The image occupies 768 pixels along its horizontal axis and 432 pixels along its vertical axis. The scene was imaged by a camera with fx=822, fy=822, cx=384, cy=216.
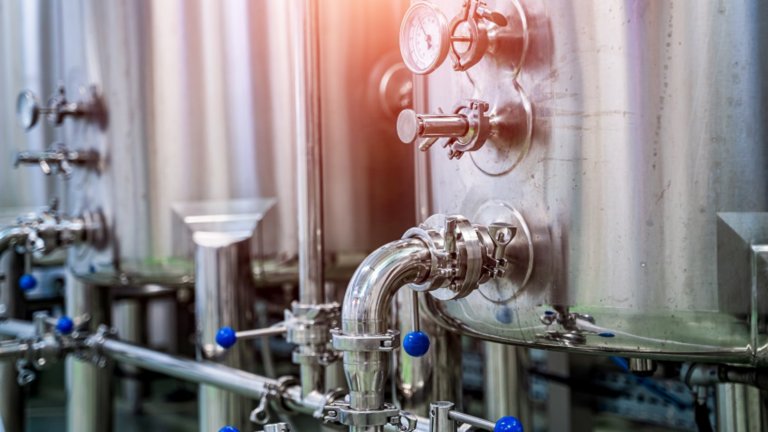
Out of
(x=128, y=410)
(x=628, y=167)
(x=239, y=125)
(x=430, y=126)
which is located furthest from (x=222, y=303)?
(x=128, y=410)

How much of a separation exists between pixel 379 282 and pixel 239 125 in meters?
0.64

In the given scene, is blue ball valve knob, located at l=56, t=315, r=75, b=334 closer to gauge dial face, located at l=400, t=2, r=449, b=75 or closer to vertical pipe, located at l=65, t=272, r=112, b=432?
vertical pipe, located at l=65, t=272, r=112, b=432

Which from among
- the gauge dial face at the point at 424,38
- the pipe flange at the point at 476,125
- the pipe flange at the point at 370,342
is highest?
the gauge dial face at the point at 424,38

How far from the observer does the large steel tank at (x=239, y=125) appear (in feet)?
4.65

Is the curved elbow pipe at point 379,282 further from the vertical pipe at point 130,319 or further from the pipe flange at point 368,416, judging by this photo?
the vertical pipe at point 130,319

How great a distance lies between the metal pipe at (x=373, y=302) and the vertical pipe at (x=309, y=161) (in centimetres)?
28

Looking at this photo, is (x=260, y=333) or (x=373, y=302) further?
(x=260, y=333)

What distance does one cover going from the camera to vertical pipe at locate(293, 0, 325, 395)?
3.77 feet

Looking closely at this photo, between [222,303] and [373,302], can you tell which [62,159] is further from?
[373,302]

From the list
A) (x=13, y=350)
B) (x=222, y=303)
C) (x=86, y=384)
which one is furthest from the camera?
(x=86, y=384)

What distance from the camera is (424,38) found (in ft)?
2.94

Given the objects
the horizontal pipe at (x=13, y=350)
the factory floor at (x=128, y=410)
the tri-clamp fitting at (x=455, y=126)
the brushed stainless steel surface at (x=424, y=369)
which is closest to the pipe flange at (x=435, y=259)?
the tri-clamp fitting at (x=455, y=126)

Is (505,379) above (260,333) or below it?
below

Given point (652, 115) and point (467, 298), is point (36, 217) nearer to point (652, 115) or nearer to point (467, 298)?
point (467, 298)
